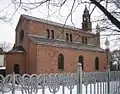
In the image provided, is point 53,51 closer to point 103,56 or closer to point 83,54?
point 83,54

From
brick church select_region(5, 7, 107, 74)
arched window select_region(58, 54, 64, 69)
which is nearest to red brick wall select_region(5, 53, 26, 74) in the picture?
brick church select_region(5, 7, 107, 74)

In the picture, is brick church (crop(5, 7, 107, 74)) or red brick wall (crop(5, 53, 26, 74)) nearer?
brick church (crop(5, 7, 107, 74))

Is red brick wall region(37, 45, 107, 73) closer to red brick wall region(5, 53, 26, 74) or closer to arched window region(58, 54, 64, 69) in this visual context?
arched window region(58, 54, 64, 69)

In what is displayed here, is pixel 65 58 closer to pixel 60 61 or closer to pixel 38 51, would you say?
pixel 60 61

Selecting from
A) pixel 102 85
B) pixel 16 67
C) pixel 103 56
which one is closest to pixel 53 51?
pixel 16 67

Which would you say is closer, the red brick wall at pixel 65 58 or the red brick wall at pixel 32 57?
the red brick wall at pixel 32 57

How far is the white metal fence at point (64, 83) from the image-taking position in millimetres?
5125

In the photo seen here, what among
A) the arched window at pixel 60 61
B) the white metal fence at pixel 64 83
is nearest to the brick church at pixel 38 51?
the arched window at pixel 60 61

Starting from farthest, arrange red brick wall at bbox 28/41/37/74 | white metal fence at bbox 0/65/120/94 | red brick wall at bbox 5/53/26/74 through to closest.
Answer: red brick wall at bbox 5/53/26/74
red brick wall at bbox 28/41/37/74
white metal fence at bbox 0/65/120/94

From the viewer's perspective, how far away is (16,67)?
4403cm

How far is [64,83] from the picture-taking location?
6855mm

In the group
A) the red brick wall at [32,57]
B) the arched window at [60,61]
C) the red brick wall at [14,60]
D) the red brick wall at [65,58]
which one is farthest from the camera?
the arched window at [60,61]

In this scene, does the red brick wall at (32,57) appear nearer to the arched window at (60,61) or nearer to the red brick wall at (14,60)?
the red brick wall at (14,60)

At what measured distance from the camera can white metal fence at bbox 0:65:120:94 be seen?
5.12m
